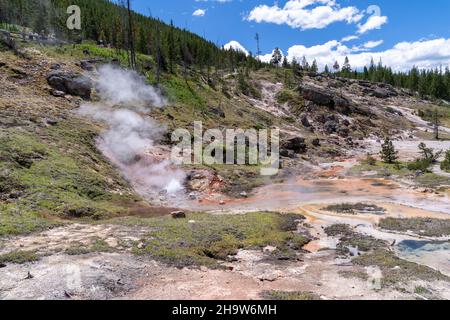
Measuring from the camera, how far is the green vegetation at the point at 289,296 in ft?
41.8

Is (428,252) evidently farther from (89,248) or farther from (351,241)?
(89,248)

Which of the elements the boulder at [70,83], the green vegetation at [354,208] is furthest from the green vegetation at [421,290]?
the boulder at [70,83]

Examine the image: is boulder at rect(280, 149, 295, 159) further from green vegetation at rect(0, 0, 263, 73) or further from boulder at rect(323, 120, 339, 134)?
green vegetation at rect(0, 0, 263, 73)

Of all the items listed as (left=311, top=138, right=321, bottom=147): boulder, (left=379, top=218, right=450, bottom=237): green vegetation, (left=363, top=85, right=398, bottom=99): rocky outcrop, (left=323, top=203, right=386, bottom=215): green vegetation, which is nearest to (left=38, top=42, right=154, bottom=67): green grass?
(left=311, top=138, right=321, bottom=147): boulder

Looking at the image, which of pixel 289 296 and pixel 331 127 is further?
pixel 331 127

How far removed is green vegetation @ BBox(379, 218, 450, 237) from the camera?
A: 2292 centimetres

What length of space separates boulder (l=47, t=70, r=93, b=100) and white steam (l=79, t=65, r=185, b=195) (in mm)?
2308

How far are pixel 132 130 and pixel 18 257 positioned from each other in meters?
30.3

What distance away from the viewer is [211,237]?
805 inches

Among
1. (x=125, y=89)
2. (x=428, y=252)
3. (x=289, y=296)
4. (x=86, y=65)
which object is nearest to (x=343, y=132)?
(x=125, y=89)

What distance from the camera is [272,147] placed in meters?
55.6

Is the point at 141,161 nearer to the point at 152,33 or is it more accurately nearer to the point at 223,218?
the point at 223,218

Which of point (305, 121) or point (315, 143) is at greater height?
point (305, 121)
